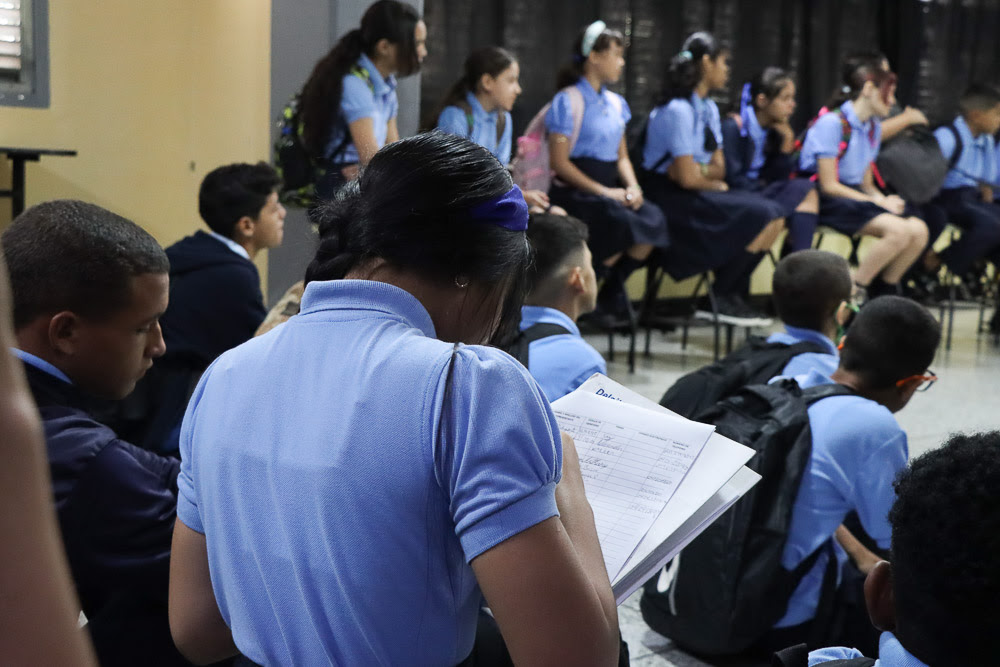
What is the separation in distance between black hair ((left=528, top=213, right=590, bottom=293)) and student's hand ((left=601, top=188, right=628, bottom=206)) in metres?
2.56

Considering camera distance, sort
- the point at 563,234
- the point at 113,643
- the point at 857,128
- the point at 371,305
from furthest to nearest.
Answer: the point at 857,128, the point at 563,234, the point at 113,643, the point at 371,305

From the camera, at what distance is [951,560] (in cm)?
94

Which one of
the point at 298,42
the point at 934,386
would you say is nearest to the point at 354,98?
the point at 298,42

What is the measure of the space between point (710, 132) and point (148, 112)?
2.91 m

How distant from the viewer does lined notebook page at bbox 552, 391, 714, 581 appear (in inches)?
43.5

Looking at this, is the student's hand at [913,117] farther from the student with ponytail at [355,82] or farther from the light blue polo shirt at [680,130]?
the student with ponytail at [355,82]

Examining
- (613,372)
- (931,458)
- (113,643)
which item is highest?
(931,458)

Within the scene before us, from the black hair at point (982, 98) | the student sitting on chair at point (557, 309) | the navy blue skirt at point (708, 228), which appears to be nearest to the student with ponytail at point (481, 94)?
the navy blue skirt at point (708, 228)

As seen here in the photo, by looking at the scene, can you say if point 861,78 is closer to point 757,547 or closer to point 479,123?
point 479,123

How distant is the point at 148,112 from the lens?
522 centimetres

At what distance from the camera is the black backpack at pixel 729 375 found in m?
2.39

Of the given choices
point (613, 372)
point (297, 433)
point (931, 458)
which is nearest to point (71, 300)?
point (297, 433)

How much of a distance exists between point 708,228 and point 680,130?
526mm

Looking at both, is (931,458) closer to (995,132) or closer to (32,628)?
(32,628)
